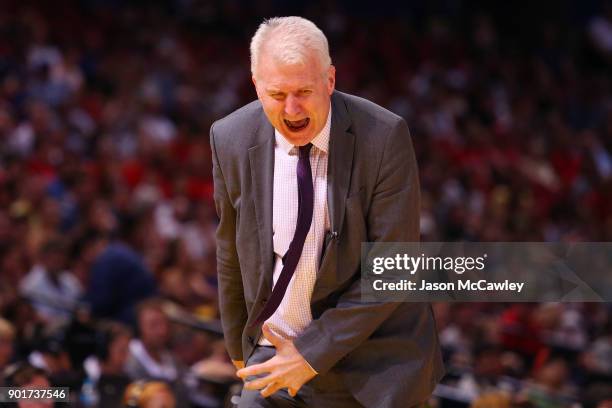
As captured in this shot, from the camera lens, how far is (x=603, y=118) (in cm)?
1123

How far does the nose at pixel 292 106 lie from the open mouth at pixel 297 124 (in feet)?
0.13

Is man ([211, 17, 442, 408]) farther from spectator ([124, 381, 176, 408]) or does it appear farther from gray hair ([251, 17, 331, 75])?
spectator ([124, 381, 176, 408])

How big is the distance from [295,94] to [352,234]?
352 mm

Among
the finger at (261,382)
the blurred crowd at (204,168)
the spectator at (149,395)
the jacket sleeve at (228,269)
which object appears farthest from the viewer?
the blurred crowd at (204,168)

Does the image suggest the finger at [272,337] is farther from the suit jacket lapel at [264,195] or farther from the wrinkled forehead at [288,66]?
the wrinkled forehead at [288,66]

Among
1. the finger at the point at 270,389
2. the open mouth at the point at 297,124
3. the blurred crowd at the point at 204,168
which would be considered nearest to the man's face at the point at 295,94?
the open mouth at the point at 297,124

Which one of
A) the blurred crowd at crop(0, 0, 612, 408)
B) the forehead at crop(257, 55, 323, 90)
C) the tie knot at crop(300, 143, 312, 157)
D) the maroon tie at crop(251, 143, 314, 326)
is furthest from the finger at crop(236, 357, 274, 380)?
the blurred crowd at crop(0, 0, 612, 408)

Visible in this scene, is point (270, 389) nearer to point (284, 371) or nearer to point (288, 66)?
point (284, 371)

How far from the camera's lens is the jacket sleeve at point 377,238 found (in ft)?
7.51

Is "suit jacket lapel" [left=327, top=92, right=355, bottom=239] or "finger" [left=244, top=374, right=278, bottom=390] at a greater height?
"suit jacket lapel" [left=327, top=92, right=355, bottom=239]

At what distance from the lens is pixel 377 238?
2.33 metres

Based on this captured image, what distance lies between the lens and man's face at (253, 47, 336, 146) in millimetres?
2178

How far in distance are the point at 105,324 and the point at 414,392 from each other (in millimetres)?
3294

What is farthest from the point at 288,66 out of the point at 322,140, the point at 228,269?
the point at 228,269
